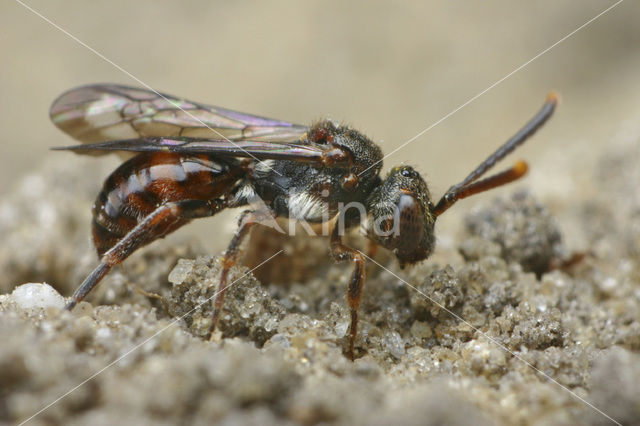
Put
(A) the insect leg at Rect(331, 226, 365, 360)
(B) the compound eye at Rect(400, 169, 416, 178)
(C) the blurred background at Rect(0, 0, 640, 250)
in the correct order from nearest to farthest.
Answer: (A) the insect leg at Rect(331, 226, 365, 360)
(B) the compound eye at Rect(400, 169, 416, 178)
(C) the blurred background at Rect(0, 0, 640, 250)

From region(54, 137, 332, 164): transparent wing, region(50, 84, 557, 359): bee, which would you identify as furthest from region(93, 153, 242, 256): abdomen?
region(54, 137, 332, 164): transparent wing

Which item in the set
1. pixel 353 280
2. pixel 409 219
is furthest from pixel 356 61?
pixel 353 280

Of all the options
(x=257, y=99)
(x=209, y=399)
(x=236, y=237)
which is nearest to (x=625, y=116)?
(x=257, y=99)

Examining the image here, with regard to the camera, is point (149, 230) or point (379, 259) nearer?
point (149, 230)

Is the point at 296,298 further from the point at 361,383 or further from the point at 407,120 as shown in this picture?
the point at 407,120

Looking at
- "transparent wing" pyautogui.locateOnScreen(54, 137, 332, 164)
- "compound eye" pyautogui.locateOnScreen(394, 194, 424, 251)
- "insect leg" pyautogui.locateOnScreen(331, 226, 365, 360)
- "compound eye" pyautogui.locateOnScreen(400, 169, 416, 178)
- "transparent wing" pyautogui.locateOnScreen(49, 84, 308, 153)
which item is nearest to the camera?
"insect leg" pyautogui.locateOnScreen(331, 226, 365, 360)

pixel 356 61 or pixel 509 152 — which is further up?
pixel 356 61

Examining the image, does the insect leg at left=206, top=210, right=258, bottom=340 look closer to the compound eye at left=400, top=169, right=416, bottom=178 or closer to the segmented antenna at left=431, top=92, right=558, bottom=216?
the compound eye at left=400, top=169, right=416, bottom=178

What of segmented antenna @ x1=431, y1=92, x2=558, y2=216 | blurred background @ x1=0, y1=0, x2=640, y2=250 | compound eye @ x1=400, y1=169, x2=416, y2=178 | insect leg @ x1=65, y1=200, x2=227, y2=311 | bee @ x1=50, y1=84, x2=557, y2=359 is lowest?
insect leg @ x1=65, y1=200, x2=227, y2=311

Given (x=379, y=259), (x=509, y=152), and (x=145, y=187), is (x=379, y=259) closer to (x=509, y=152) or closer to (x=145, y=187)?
(x=509, y=152)
